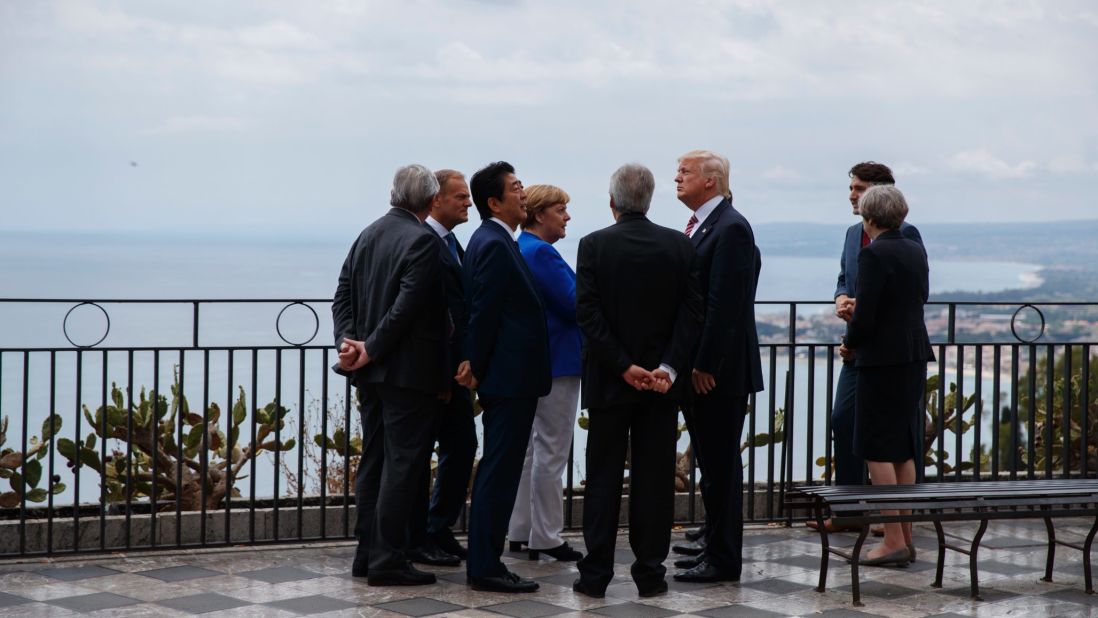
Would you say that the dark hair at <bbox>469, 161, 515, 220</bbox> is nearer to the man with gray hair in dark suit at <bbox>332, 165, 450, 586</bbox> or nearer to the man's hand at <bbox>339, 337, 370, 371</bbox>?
the man with gray hair in dark suit at <bbox>332, 165, 450, 586</bbox>

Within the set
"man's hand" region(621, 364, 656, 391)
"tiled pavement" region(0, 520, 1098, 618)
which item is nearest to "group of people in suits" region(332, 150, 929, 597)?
"man's hand" region(621, 364, 656, 391)

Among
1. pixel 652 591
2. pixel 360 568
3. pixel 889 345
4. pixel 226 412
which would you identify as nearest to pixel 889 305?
pixel 889 345

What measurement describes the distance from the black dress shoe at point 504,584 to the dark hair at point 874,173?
2.42 metres

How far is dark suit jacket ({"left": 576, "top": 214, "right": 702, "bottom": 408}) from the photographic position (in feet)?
14.9

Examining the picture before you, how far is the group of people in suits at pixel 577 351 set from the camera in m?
4.61

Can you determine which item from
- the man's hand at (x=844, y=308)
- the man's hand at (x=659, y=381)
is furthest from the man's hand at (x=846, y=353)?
the man's hand at (x=659, y=381)

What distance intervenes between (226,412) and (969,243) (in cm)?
734

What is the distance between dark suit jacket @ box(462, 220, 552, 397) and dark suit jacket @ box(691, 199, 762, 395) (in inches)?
24.8

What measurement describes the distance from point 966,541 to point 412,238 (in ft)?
9.28

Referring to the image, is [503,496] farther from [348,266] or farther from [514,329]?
[348,266]

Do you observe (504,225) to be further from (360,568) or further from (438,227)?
(360,568)

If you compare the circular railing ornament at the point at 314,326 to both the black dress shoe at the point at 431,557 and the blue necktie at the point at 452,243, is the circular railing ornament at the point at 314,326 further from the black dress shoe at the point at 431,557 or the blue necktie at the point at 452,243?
the black dress shoe at the point at 431,557

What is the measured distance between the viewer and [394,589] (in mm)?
4812

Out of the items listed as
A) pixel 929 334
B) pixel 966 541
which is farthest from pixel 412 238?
pixel 966 541
